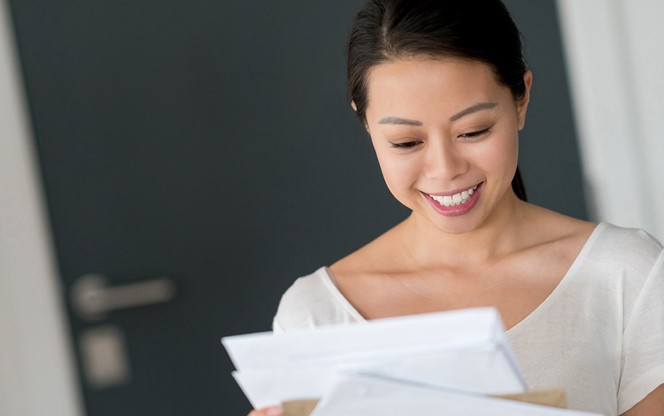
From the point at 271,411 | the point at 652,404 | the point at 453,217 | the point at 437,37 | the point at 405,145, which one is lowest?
the point at 652,404

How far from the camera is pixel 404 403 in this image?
1.06m

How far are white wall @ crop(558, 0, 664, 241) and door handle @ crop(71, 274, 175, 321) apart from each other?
3.35 feet

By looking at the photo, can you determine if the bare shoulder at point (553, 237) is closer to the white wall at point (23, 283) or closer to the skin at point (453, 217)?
the skin at point (453, 217)

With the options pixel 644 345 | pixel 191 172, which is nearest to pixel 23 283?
pixel 191 172

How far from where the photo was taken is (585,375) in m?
1.42

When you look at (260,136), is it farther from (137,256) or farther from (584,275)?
(584,275)

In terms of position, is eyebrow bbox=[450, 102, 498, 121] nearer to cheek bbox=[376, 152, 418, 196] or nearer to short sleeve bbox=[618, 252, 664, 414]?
cheek bbox=[376, 152, 418, 196]

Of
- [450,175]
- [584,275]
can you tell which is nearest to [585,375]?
[584,275]

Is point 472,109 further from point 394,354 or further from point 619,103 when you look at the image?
point 619,103

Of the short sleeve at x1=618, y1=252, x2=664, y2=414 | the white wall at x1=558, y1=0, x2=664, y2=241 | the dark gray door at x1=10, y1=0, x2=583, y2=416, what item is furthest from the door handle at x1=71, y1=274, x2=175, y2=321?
the short sleeve at x1=618, y1=252, x2=664, y2=414

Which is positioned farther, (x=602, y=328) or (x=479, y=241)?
(x=479, y=241)

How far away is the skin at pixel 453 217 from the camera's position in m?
1.34

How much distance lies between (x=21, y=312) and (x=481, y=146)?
4.49 feet

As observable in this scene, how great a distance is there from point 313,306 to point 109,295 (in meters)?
0.96
